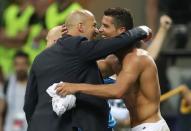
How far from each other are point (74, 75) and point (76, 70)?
0.05m

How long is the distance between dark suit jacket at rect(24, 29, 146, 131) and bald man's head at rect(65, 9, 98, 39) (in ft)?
0.31

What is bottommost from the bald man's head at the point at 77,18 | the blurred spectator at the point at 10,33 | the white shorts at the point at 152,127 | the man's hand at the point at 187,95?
the white shorts at the point at 152,127

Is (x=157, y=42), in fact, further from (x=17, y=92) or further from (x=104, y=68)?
(x=17, y=92)

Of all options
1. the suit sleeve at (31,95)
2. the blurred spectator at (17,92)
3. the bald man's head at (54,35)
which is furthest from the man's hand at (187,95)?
the suit sleeve at (31,95)

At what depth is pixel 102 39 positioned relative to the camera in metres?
6.73

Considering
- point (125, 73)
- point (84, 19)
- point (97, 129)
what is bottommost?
point (97, 129)

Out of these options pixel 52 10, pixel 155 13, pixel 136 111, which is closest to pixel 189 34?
pixel 155 13

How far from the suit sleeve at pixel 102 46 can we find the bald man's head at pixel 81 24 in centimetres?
22

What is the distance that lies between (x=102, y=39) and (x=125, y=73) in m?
0.33

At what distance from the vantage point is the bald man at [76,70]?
667 centimetres

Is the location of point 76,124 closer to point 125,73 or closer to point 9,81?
point 125,73

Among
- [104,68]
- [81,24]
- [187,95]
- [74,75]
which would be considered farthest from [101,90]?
[187,95]

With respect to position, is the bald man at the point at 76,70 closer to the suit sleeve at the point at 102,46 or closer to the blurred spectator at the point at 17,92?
the suit sleeve at the point at 102,46

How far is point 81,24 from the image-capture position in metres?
6.86
